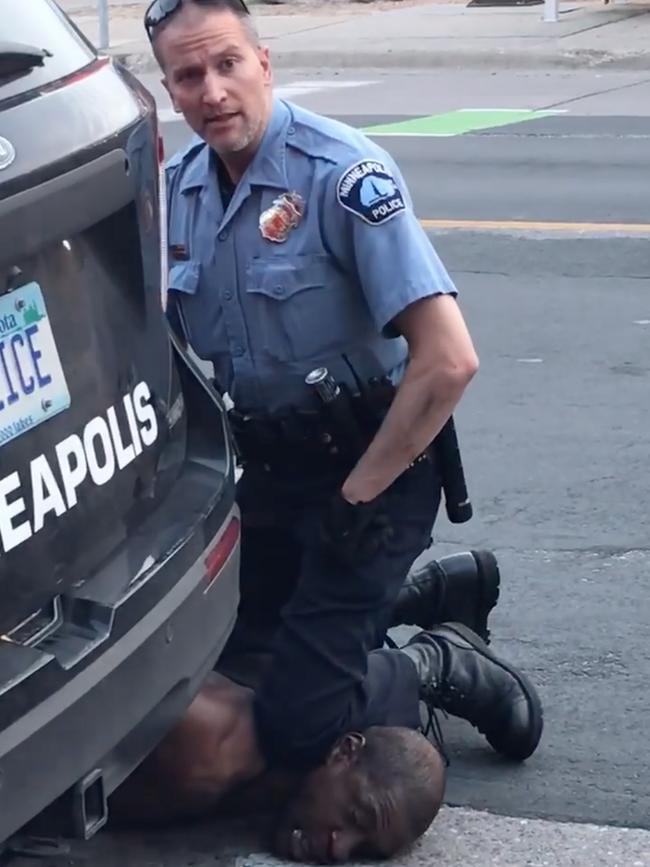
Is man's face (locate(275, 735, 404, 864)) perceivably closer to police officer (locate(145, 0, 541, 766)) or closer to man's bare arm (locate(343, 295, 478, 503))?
police officer (locate(145, 0, 541, 766))

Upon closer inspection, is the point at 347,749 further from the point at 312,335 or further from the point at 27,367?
the point at 27,367

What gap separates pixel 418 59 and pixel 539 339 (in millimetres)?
11966

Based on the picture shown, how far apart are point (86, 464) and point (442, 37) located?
17850mm

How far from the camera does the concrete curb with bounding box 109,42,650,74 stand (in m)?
17.8

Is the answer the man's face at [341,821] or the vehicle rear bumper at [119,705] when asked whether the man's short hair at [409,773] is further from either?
the vehicle rear bumper at [119,705]

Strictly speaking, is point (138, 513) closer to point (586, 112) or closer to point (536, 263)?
point (536, 263)

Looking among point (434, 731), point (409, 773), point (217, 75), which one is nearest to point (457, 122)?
point (434, 731)

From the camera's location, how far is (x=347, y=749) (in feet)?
11.2

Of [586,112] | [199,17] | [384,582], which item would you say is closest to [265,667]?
[384,582]

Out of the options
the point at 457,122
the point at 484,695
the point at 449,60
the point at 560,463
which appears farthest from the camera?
the point at 449,60

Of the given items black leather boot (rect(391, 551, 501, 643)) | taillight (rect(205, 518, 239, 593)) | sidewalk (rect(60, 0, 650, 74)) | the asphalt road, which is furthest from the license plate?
sidewalk (rect(60, 0, 650, 74))

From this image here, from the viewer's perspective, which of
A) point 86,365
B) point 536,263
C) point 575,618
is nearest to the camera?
point 86,365

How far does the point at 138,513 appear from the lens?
9.34ft

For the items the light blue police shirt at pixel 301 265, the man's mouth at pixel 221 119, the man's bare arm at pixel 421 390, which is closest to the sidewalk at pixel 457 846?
the man's bare arm at pixel 421 390
